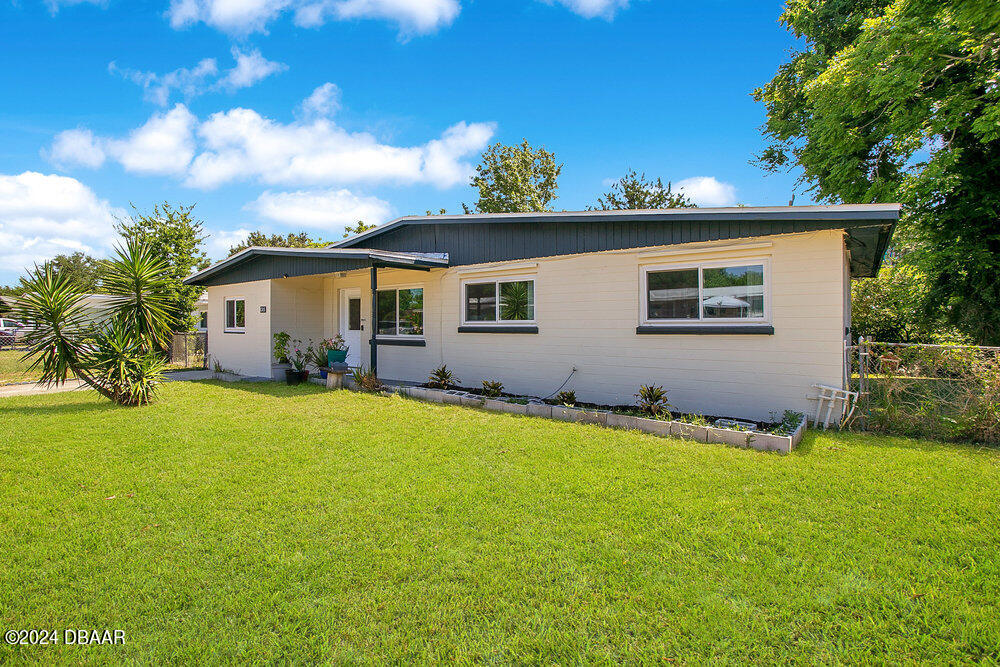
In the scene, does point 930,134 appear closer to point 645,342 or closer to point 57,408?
point 645,342

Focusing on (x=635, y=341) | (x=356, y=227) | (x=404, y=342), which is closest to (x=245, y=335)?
(x=404, y=342)

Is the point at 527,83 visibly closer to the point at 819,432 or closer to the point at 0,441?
the point at 819,432

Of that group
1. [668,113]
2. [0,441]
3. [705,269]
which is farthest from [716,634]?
[668,113]

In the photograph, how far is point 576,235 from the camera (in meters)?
8.43

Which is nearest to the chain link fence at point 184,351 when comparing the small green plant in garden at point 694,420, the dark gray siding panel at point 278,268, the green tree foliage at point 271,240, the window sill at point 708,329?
the dark gray siding panel at point 278,268

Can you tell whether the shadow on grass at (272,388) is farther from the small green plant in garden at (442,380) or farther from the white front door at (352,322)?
the small green plant in garden at (442,380)

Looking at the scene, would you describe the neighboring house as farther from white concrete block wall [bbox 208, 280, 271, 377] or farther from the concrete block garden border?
the concrete block garden border

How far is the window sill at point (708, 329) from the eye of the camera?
22.1 ft

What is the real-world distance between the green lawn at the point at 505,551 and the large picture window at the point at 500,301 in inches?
165

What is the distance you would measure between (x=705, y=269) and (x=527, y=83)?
11068 millimetres

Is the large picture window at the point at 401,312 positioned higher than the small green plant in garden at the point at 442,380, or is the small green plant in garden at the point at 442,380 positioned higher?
the large picture window at the point at 401,312

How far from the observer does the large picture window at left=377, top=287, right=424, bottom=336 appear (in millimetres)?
11133

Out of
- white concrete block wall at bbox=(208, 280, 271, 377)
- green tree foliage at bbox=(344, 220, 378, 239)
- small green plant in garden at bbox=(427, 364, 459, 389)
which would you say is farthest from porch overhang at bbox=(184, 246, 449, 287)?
green tree foliage at bbox=(344, 220, 378, 239)

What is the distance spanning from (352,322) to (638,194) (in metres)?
26.2
